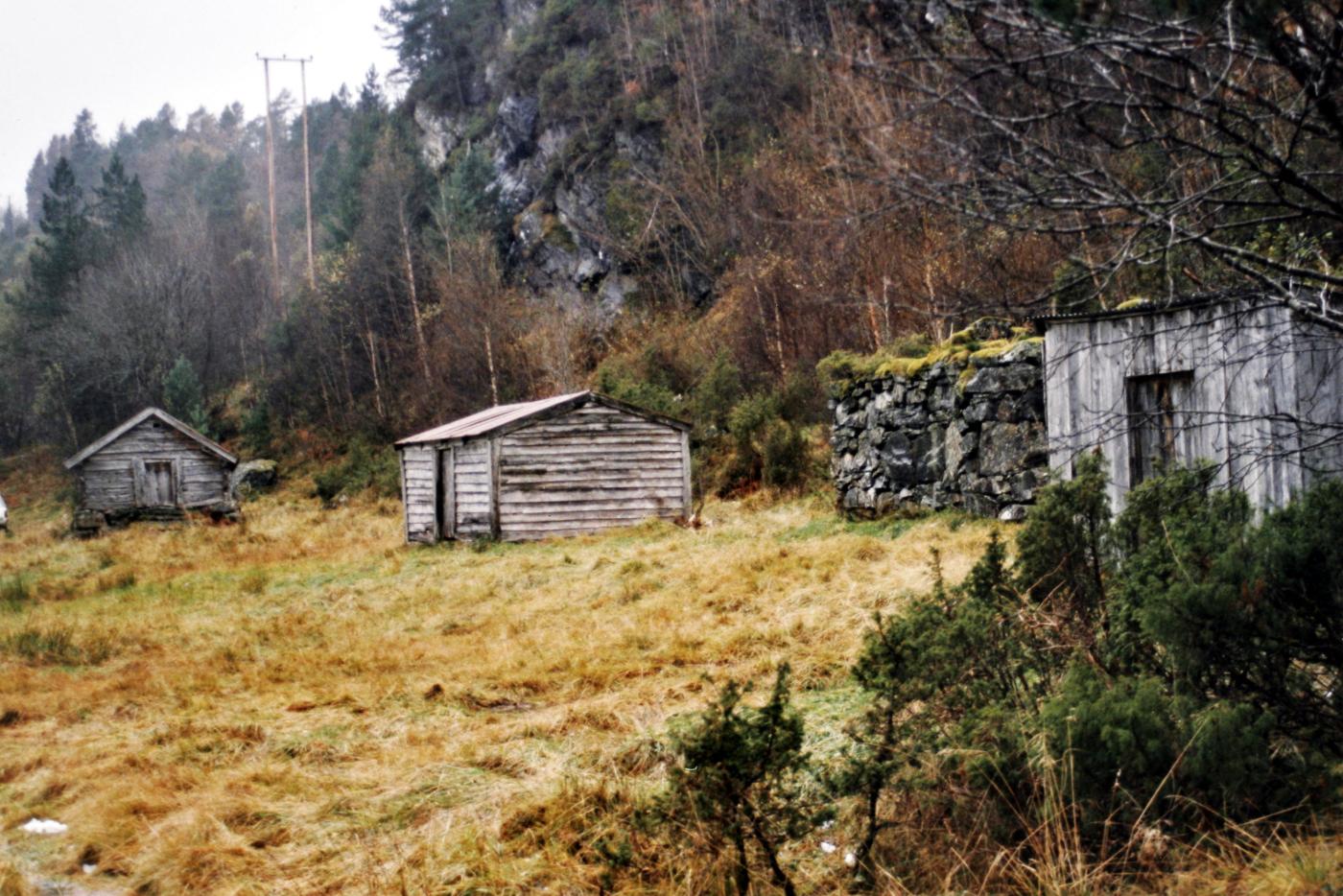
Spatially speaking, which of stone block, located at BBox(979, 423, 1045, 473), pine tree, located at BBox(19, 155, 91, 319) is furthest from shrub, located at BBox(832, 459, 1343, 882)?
pine tree, located at BBox(19, 155, 91, 319)

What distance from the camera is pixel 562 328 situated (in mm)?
32938

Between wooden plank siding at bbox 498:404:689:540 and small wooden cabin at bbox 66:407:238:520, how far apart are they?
47.8ft

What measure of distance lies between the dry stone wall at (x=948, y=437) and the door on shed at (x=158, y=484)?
838 inches

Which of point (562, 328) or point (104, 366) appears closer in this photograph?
point (562, 328)

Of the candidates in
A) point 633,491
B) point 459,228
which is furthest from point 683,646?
point 459,228

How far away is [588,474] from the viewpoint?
1997 centimetres

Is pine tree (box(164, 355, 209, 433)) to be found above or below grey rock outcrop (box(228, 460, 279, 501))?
above

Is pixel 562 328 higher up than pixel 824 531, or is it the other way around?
pixel 562 328

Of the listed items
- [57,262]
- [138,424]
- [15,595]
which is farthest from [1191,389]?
[57,262]

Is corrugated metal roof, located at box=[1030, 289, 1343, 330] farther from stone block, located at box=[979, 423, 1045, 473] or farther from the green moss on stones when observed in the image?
the green moss on stones

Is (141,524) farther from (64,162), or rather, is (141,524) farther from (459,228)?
(64,162)

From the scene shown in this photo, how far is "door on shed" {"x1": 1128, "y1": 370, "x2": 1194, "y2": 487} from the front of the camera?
8664 mm

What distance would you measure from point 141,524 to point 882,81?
29904 mm

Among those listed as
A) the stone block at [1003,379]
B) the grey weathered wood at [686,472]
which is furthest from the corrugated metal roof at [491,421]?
the stone block at [1003,379]
